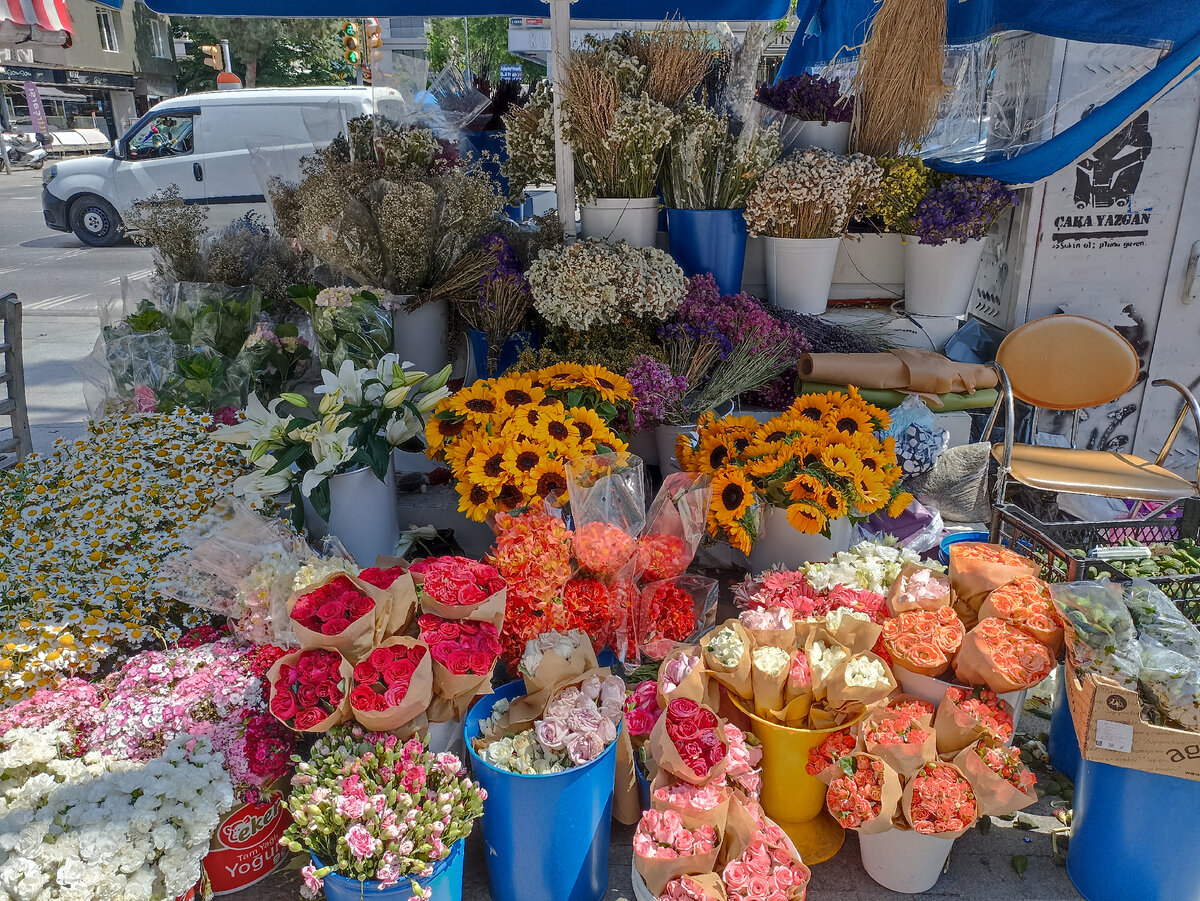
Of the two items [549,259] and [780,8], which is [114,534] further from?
[780,8]

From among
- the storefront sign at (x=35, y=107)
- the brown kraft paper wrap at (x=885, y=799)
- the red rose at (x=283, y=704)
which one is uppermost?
→ the storefront sign at (x=35, y=107)

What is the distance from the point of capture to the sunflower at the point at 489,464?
241 centimetres

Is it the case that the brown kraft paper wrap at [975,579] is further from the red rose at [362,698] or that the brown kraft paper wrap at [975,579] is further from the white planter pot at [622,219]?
the white planter pot at [622,219]

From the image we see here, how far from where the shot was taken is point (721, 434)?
2.76 meters

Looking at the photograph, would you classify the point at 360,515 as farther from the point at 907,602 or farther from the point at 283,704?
the point at 907,602

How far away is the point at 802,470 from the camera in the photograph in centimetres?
256

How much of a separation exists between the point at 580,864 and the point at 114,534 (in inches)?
61.3

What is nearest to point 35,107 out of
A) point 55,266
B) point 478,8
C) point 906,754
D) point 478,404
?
point 55,266

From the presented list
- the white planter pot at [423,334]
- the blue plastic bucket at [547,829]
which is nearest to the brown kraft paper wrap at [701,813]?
the blue plastic bucket at [547,829]

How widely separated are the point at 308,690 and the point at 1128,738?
1.76 m

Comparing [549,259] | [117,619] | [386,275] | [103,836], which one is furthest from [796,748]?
[386,275]

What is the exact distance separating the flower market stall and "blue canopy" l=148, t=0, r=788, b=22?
59.0 inches

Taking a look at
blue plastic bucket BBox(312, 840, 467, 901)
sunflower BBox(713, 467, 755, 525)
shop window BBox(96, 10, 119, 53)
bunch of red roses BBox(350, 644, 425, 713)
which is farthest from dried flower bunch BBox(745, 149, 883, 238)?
shop window BBox(96, 10, 119, 53)

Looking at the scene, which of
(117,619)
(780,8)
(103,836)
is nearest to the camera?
(103,836)
